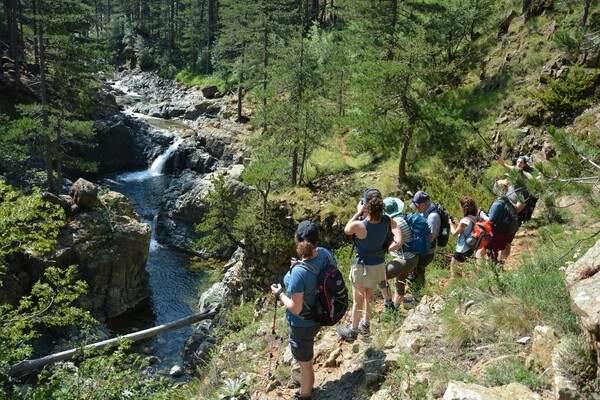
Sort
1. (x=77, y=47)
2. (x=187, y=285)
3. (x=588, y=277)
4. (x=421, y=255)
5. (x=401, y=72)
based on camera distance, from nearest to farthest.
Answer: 1. (x=588, y=277)
2. (x=421, y=255)
3. (x=401, y=72)
4. (x=77, y=47)
5. (x=187, y=285)

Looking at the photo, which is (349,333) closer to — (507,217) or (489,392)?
(489,392)

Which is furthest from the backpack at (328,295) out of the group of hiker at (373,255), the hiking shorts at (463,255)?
the hiking shorts at (463,255)

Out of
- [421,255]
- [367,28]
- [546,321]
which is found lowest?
[421,255]

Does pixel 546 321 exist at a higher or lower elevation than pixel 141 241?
higher

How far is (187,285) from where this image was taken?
875 inches

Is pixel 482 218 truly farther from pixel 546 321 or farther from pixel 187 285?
pixel 187 285

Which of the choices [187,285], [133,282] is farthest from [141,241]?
[187,285]

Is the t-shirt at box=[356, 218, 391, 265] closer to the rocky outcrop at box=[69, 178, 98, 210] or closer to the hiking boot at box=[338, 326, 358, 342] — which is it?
the hiking boot at box=[338, 326, 358, 342]

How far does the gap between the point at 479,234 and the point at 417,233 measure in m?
1.04

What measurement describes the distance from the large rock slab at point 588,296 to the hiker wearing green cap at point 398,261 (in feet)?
7.67

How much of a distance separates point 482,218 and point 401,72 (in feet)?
24.2

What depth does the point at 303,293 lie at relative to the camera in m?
4.72

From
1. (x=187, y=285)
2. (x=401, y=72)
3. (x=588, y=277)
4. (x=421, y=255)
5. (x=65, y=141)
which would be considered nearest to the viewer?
(x=588, y=277)

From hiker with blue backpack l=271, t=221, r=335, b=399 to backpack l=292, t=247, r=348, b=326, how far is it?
3 cm
